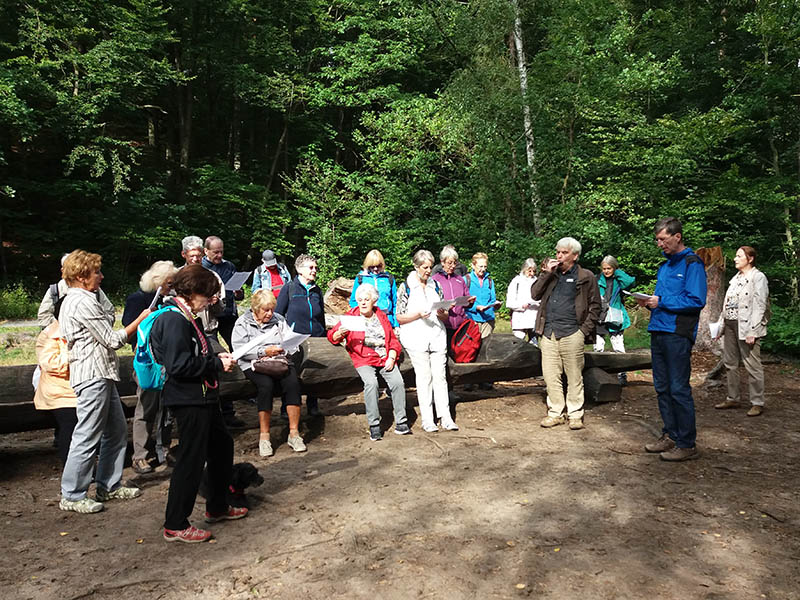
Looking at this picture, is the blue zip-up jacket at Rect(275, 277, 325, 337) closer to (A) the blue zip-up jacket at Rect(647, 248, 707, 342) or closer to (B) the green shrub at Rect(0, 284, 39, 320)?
(A) the blue zip-up jacket at Rect(647, 248, 707, 342)

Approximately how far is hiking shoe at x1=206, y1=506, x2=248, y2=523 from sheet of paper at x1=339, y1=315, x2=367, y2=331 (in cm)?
231

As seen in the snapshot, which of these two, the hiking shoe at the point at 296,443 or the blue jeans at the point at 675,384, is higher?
the blue jeans at the point at 675,384

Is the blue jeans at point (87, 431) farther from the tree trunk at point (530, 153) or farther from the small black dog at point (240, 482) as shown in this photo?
the tree trunk at point (530, 153)

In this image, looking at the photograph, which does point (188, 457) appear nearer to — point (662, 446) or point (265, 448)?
point (265, 448)

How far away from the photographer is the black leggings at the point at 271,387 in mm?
5562

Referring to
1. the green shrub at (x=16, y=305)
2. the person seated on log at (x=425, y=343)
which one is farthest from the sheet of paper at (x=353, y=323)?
the green shrub at (x=16, y=305)

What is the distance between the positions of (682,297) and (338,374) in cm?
348

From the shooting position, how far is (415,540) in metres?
3.65

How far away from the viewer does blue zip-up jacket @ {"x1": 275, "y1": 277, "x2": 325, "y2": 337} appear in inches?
258

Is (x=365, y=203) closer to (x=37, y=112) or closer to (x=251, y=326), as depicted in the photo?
(x=37, y=112)

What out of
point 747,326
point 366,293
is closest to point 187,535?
point 366,293

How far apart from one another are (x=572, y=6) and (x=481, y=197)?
228 inches

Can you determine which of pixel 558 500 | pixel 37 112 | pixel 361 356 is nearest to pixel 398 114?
pixel 37 112

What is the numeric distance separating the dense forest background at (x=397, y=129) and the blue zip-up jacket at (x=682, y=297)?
9.16 meters
